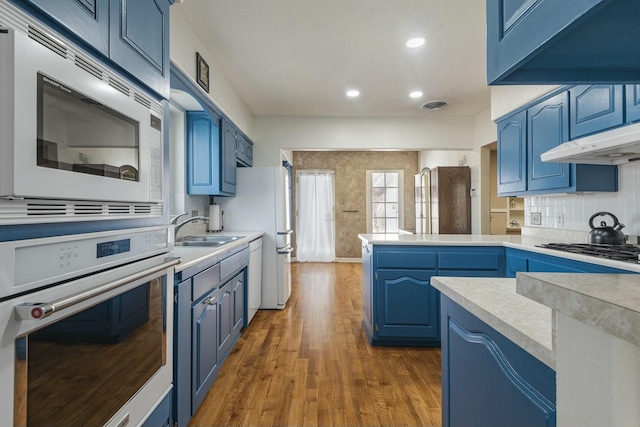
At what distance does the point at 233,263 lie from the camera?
2.43m

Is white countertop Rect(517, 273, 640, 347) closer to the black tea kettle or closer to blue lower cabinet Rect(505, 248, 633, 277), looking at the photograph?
blue lower cabinet Rect(505, 248, 633, 277)

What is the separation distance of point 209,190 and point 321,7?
177cm

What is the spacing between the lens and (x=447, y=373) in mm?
1064

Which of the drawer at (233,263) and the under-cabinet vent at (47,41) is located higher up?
the under-cabinet vent at (47,41)

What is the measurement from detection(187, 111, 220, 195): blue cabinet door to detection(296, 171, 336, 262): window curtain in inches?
162

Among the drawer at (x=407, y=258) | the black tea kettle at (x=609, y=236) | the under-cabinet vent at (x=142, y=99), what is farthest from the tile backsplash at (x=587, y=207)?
the under-cabinet vent at (x=142, y=99)

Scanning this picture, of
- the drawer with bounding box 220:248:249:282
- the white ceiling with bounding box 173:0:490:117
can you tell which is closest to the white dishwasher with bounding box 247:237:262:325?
the drawer with bounding box 220:248:249:282

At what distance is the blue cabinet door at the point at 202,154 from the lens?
2.96 metres

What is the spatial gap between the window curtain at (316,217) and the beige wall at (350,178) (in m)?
0.15

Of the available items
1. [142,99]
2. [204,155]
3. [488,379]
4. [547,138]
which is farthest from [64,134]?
[547,138]

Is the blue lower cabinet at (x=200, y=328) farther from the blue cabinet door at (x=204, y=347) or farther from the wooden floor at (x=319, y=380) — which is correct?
the wooden floor at (x=319, y=380)

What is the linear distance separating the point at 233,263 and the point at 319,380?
104cm

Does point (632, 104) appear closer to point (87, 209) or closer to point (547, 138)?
point (547, 138)

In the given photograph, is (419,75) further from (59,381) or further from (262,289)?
(59,381)
